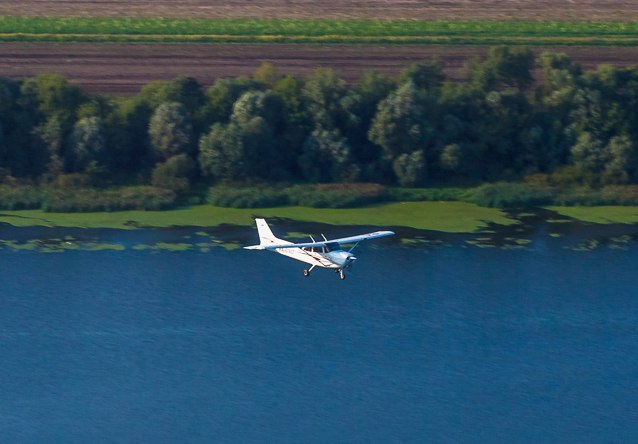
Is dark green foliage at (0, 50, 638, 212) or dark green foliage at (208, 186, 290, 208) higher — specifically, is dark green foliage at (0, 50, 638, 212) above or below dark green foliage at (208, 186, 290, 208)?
above

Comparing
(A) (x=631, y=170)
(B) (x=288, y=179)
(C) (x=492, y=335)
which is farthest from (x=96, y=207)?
(A) (x=631, y=170)

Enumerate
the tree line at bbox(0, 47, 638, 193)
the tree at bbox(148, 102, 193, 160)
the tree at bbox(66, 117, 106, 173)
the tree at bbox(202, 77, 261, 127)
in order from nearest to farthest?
the tree at bbox(66, 117, 106, 173)
the tree line at bbox(0, 47, 638, 193)
the tree at bbox(148, 102, 193, 160)
the tree at bbox(202, 77, 261, 127)

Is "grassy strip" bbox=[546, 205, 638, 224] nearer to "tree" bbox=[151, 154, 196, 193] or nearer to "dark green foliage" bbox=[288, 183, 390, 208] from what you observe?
"dark green foliage" bbox=[288, 183, 390, 208]

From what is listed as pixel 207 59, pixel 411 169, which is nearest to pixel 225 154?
pixel 411 169

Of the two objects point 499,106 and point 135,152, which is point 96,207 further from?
point 499,106

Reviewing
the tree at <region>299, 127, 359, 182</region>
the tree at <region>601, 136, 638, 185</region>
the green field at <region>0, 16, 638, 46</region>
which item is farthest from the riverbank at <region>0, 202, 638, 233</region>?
the green field at <region>0, 16, 638, 46</region>

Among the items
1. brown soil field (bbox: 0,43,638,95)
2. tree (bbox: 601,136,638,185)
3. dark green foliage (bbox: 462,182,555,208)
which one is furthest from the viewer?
brown soil field (bbox: 0,43,638,95)
